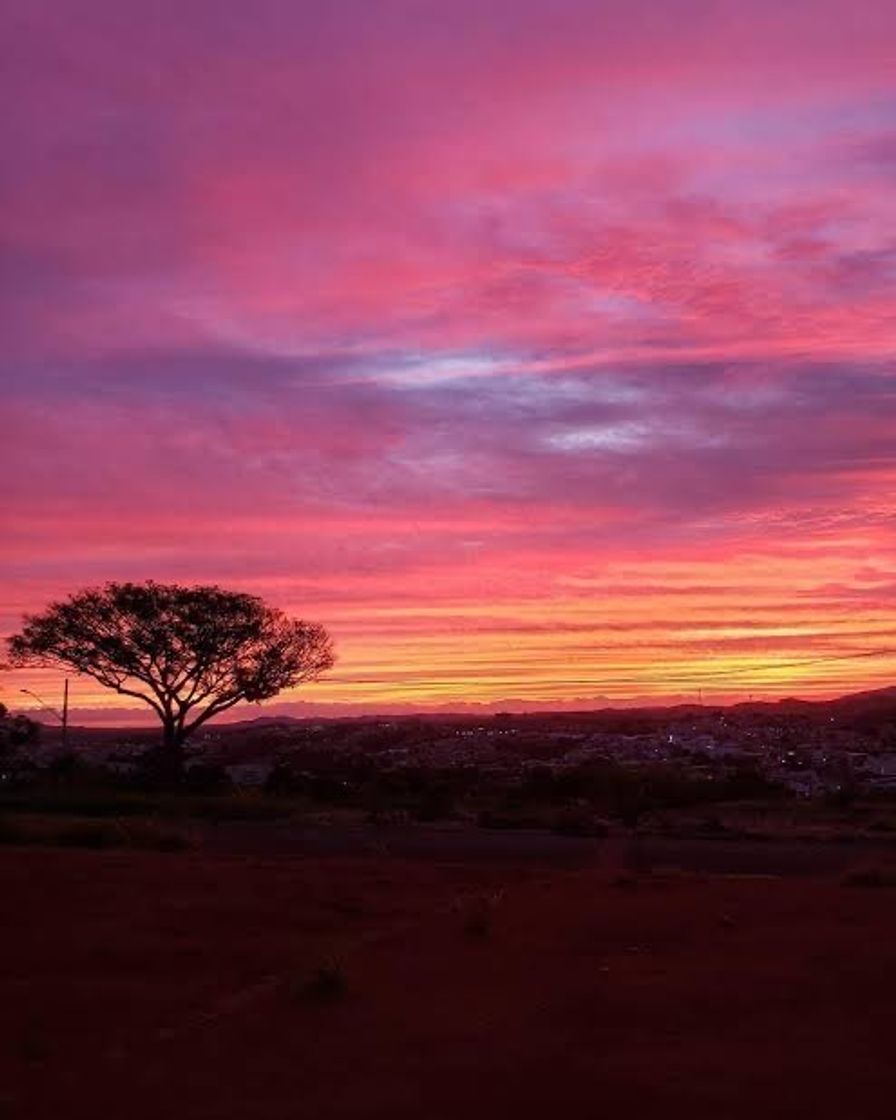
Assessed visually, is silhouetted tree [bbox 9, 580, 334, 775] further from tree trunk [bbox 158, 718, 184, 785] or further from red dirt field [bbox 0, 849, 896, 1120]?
red dirt field [bbox 0, 849, 896, 1120]

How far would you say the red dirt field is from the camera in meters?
10.6

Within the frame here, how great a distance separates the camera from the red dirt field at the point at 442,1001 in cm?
1063

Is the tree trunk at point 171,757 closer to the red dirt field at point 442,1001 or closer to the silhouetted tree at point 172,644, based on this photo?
the silhouetted tree at point 172,644

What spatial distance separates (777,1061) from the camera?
38.3ft

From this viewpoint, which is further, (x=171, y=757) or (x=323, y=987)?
(x=171, y=757)

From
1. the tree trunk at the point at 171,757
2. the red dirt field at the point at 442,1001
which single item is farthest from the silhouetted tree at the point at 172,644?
the red dirt field at the point at 442,1001

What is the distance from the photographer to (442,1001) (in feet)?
46.5

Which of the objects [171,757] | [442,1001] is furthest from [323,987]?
[171,757]

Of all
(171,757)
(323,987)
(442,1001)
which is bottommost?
(442,1001)

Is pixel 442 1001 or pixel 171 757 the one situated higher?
pixel 171 757

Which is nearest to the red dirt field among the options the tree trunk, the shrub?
the shrub

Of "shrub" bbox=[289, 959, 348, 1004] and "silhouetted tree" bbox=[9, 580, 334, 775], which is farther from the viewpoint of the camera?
"silhouetted tree" bbox=[9, 580, 334, 775]

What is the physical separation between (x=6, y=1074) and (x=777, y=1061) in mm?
5640

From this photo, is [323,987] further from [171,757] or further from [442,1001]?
[171,757]
